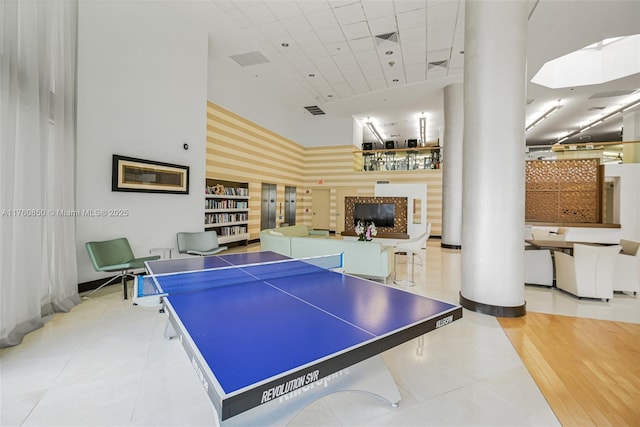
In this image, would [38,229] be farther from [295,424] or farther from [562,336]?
[562,336]

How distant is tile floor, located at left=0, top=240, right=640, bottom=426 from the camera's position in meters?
1.91

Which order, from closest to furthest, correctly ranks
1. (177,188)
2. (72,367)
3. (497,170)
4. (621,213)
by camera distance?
(72,367)
(497,170)
(177,188)
(621,213)

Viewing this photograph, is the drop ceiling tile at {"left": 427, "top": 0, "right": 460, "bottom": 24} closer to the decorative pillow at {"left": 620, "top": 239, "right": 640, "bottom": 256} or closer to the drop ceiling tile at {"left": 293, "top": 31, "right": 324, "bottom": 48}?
the drop ceiling tile at {"left": 293, "top": 31, "right": 324, "bottom": 48}

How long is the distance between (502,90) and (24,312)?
20.3 feet

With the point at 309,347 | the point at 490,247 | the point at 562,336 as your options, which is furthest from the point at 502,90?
the point at 309,347

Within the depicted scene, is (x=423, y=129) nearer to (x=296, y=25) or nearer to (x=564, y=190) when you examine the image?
(x=564, y=190)

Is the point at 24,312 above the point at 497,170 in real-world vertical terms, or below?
below

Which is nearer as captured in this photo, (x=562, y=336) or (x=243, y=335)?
(x=243, y=335)

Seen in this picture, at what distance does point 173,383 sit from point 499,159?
4.28 meters

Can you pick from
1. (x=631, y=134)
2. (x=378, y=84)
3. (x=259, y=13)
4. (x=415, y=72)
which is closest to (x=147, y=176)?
(x=259, y=13)

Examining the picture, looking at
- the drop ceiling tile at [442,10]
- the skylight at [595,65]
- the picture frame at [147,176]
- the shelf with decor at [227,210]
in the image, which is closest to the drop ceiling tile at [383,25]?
the drop ceiling tile at [442,10]

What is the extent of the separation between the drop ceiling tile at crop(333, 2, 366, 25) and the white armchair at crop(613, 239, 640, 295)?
6.21 m

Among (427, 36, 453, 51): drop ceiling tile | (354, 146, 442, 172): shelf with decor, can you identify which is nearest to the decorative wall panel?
(354, 146, 442, 172): shelf with decor

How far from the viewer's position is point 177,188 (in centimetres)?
595
